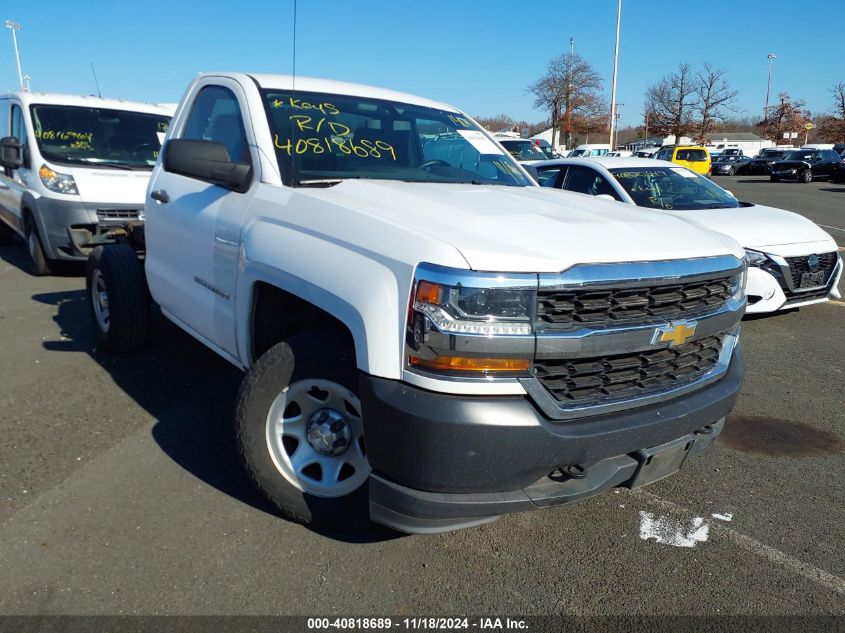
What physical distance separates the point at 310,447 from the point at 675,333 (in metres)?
1.57

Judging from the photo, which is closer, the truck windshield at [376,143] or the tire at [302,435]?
the tire at [302,435]

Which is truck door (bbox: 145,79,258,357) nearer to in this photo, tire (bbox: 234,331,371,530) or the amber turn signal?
tire (bbox: 234,331,371,530)

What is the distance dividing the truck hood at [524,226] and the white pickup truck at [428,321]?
0.01 m

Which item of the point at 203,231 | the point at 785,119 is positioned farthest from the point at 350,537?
the point at 785,119

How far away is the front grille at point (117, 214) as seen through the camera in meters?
7.42

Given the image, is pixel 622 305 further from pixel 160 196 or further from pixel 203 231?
pixel 160 196

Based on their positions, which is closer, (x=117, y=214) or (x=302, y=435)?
(x=302, y=435)

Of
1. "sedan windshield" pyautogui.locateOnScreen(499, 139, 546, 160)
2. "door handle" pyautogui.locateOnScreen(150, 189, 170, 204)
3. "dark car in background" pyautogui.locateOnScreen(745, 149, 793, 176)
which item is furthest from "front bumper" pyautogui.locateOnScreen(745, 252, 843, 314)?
"dark car in background" pyautogui.locateOnScreen(745, 149, 793, 176)

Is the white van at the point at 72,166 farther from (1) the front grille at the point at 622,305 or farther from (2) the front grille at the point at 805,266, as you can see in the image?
(2) the front grille at the point at 805,266

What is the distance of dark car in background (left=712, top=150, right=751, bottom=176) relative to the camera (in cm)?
4091

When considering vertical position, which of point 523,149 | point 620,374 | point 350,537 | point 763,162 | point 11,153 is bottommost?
point 350,537

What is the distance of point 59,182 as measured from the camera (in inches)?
289

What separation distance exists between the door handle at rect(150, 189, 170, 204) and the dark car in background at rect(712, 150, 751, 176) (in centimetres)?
4273

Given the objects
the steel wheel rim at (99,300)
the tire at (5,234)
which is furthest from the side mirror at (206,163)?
the tire at (5,234)
